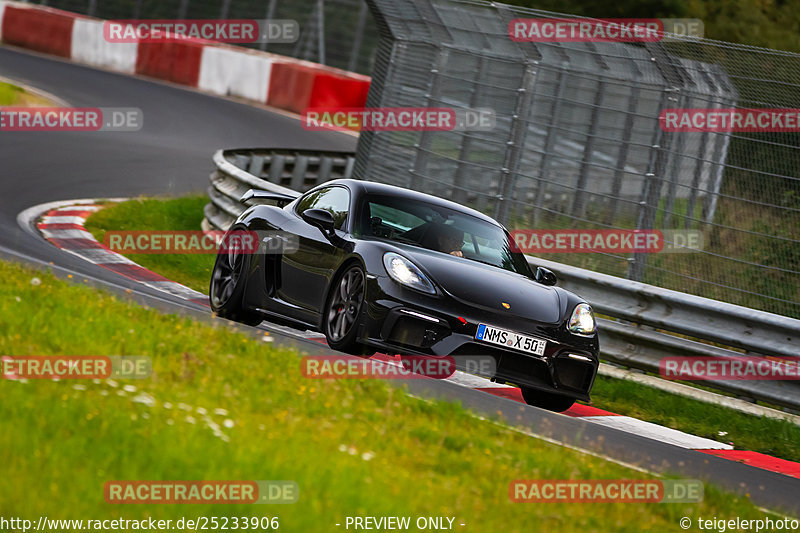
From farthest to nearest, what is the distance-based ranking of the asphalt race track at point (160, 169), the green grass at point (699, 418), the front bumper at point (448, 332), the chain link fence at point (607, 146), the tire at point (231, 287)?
the chain link fence at point (607, 146), the tire at point (231, 287), the green grass at point (699, 418), the front bumper at point (448, 332), the asphalt race track at point (160, 169)

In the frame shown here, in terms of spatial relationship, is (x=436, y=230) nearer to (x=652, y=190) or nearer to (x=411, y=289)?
(x=411, y=289)

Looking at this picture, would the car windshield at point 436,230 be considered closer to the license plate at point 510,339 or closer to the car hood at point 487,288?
the car hood at point 487,288

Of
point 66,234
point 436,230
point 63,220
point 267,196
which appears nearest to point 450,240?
point 436,230

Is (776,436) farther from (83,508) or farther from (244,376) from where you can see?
(83,508)

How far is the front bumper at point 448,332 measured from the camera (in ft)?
24.8

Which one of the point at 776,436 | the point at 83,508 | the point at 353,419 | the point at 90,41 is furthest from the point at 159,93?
the point at 83,508

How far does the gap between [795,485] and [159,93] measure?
21.6m

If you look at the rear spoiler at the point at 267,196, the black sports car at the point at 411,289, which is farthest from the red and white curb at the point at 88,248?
the black sports car at the point at 411,289

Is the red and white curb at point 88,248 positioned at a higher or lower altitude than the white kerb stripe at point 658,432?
lower

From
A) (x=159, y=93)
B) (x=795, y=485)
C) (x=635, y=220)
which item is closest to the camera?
(x=795, y=485)

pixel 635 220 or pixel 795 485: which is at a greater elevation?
pixel 635 220

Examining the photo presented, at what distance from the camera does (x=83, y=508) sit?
399cm

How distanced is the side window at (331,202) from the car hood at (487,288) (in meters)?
0.72

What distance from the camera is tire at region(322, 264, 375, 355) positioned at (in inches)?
309
